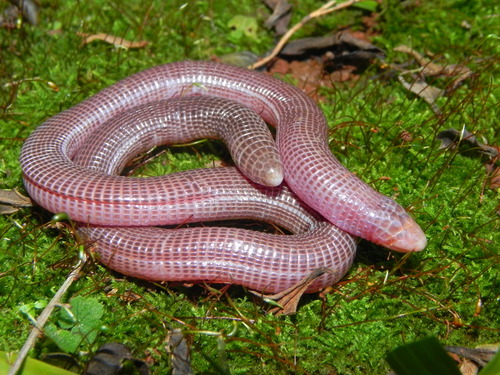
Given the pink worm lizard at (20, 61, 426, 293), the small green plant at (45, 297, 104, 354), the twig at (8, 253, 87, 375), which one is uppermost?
the pink worm lizard at (20, 61, 426, 293)

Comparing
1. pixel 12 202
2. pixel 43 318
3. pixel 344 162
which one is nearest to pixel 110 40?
pixel 12 202

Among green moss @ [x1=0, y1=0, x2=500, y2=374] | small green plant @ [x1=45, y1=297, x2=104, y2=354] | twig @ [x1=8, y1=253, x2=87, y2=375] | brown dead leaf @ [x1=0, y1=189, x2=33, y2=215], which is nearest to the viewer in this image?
twig @ [x1=8, y1=253, x2=87, y2=375]

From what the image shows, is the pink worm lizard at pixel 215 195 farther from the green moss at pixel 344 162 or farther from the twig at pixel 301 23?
the twig at pixel 301 23

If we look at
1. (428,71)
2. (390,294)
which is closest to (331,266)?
(390,294)

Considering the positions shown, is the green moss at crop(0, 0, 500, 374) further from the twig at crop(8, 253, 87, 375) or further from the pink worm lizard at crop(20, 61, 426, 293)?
the pink worm lizard at crop(20, 61, 426, 293)

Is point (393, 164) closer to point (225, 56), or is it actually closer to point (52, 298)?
point (225, 56)

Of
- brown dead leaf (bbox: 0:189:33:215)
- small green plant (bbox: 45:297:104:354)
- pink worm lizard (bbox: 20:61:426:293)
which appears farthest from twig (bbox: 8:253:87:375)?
brown dead leaf (bbox: 0:189:33:215)
